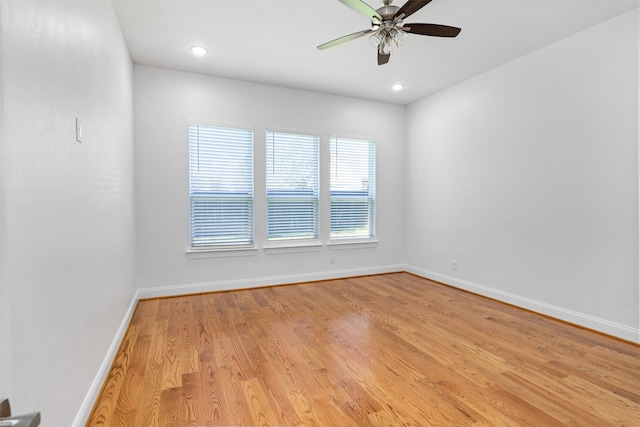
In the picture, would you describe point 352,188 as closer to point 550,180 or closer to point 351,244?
point 351,244

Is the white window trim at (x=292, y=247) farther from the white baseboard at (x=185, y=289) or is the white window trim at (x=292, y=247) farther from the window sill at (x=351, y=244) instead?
the white baseboard at (x=185, y=289)

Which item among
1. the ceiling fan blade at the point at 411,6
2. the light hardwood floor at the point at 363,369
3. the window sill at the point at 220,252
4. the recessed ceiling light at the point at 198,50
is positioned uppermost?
the recessed ceiling light at the point at 198,50

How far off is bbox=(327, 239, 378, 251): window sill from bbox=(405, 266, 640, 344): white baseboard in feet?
3.59

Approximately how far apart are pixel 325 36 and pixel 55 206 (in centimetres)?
277

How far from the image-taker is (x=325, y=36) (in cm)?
310

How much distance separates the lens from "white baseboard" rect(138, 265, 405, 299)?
3887 mm

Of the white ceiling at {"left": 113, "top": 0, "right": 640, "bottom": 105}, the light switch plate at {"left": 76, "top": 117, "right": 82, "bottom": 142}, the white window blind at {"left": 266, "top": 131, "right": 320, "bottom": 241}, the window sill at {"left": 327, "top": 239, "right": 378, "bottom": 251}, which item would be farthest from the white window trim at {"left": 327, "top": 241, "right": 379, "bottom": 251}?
the light switch plate at {"left": 76, "top": 117, "right": 82, "bottom": 142}

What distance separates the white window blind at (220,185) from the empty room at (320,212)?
0.03 meters

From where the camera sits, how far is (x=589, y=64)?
9.71 feet

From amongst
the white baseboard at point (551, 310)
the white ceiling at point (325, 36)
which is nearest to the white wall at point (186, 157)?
the white ceiling at point (325, 36)

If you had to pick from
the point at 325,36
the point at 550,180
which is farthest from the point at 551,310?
the point at 325,36

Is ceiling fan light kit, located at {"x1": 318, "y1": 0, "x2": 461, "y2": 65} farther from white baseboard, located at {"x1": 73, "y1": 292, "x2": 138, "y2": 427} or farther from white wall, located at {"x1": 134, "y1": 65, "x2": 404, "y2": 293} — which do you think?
white baseboard, located at {"x1": 73, "y1": 292, "x2": 138, "y2": 427}

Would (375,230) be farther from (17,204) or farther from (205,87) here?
(17,204)

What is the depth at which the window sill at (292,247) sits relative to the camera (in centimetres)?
442
